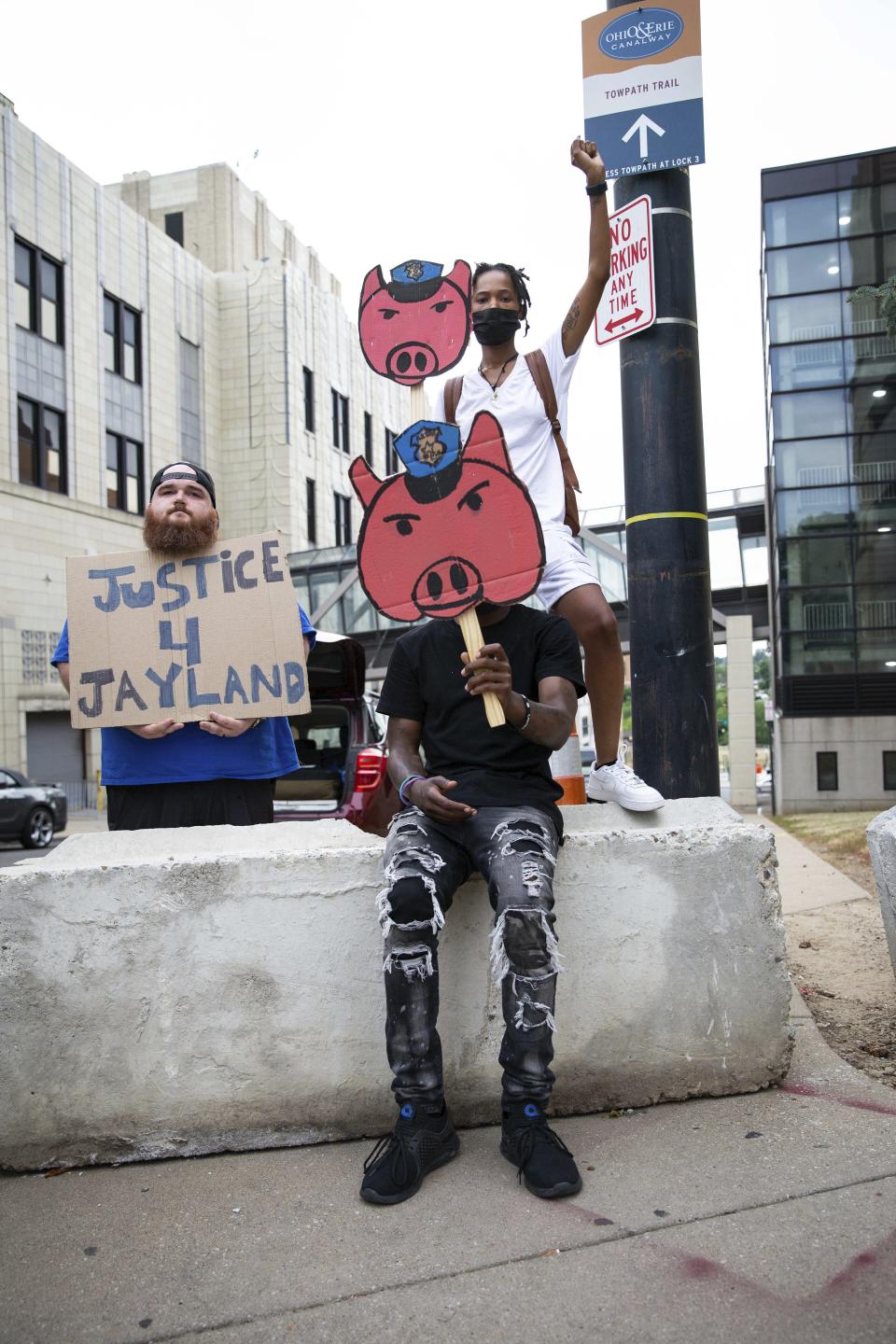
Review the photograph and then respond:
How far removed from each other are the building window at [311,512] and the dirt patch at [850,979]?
29.8m

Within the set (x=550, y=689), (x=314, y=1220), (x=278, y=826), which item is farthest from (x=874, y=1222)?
(x=278, y=826)

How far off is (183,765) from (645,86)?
3463mm

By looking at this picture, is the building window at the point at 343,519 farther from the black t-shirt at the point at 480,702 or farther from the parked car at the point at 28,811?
the black t-shirt at the point at 480,702

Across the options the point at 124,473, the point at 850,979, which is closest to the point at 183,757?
the point at 850,979

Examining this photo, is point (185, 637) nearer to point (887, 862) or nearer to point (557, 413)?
point (557, 413)

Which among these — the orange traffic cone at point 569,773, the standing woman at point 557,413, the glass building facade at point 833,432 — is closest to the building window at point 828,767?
the glass building facade at point 833,432

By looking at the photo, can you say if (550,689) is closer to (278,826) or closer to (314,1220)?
(278,826)

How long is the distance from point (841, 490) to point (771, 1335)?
21324 mm

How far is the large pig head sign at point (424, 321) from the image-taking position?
377 cm

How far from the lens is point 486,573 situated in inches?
127

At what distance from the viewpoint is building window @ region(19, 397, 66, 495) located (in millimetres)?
25688

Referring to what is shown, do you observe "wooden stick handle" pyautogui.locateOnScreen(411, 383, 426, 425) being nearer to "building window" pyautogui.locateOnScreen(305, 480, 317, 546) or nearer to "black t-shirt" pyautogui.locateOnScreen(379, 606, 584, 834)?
"black t-shirt" pyautogui.locateOnScreen(379, 606, 584, 834)

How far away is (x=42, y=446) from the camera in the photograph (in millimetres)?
26203

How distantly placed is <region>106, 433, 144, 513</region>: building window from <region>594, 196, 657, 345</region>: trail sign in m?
25.9
